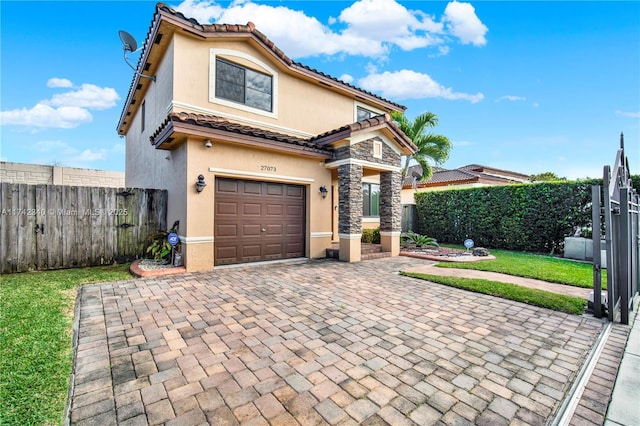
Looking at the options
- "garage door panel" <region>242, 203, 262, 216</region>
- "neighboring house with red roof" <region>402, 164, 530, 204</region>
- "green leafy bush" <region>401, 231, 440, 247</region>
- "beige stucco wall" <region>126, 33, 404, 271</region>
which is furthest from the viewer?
"neighboring house with red roof" <region>402, 164, 530, 204</region>

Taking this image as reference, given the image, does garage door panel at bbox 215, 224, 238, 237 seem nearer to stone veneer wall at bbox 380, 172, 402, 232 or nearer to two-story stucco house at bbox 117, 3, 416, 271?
two-story stucco house at bbox 117, 3, 416, 271

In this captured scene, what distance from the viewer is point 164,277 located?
21.6 ft

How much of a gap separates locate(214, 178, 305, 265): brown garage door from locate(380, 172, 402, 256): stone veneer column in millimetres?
3123

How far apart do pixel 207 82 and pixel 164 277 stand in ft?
19.2

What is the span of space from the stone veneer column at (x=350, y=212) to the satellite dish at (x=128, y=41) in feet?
25.1

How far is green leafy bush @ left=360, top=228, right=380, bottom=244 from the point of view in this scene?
12.3m

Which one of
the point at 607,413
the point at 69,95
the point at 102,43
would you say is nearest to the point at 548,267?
the point at 607,413

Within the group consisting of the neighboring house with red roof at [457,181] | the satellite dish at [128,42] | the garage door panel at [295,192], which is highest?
the satellite dish at [128,42]

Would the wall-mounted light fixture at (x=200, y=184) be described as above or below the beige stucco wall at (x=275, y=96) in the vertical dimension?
below

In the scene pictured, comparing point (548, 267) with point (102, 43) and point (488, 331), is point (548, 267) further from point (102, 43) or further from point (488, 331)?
point (102, 43)

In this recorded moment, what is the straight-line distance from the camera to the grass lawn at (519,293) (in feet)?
15.6

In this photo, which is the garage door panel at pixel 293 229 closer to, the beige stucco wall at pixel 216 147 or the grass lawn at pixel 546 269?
the beige stucco wall at pixel 216 147

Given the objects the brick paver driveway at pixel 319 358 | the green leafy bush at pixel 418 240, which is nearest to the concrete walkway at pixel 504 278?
the brick paver driveway at pixel 319 358

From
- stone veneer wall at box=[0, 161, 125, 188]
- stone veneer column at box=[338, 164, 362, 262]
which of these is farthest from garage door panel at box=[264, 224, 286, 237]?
stone veneer wall at box=[0, 161, 125, 188]
